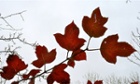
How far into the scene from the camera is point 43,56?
0.62 metres

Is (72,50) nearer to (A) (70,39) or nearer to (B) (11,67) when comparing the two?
(A) (70,39)

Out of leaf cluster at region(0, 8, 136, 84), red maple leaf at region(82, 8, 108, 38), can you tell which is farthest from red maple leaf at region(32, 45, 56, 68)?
red maple leaf at region(82, 8, 108, 38)

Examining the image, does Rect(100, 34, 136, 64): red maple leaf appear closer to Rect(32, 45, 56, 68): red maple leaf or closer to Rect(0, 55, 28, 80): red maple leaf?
Rect(32, 45, 56, 68): red maple leaf

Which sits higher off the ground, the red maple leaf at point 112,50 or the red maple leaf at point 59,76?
the red maple leaf at point 112,50

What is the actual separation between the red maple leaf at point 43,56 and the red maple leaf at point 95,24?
131mm

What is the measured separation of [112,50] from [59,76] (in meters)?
0.16

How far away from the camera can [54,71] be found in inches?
23.9

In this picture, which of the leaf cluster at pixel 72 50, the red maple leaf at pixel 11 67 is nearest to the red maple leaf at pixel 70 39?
the leaf cluster at pixel 72 50

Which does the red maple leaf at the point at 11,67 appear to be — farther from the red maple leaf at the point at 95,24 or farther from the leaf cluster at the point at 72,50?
the red maple leaf at the point at 95,24

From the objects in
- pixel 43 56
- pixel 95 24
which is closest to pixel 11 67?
pixel 43 56

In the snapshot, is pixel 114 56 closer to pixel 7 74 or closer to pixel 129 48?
pixel 129 48

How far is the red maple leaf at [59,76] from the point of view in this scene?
603 mm

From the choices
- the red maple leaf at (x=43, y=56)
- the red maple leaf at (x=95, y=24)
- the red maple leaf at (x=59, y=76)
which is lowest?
the red maple leaf at (x=59, y=76)

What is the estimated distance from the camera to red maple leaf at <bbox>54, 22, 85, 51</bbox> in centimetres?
57
